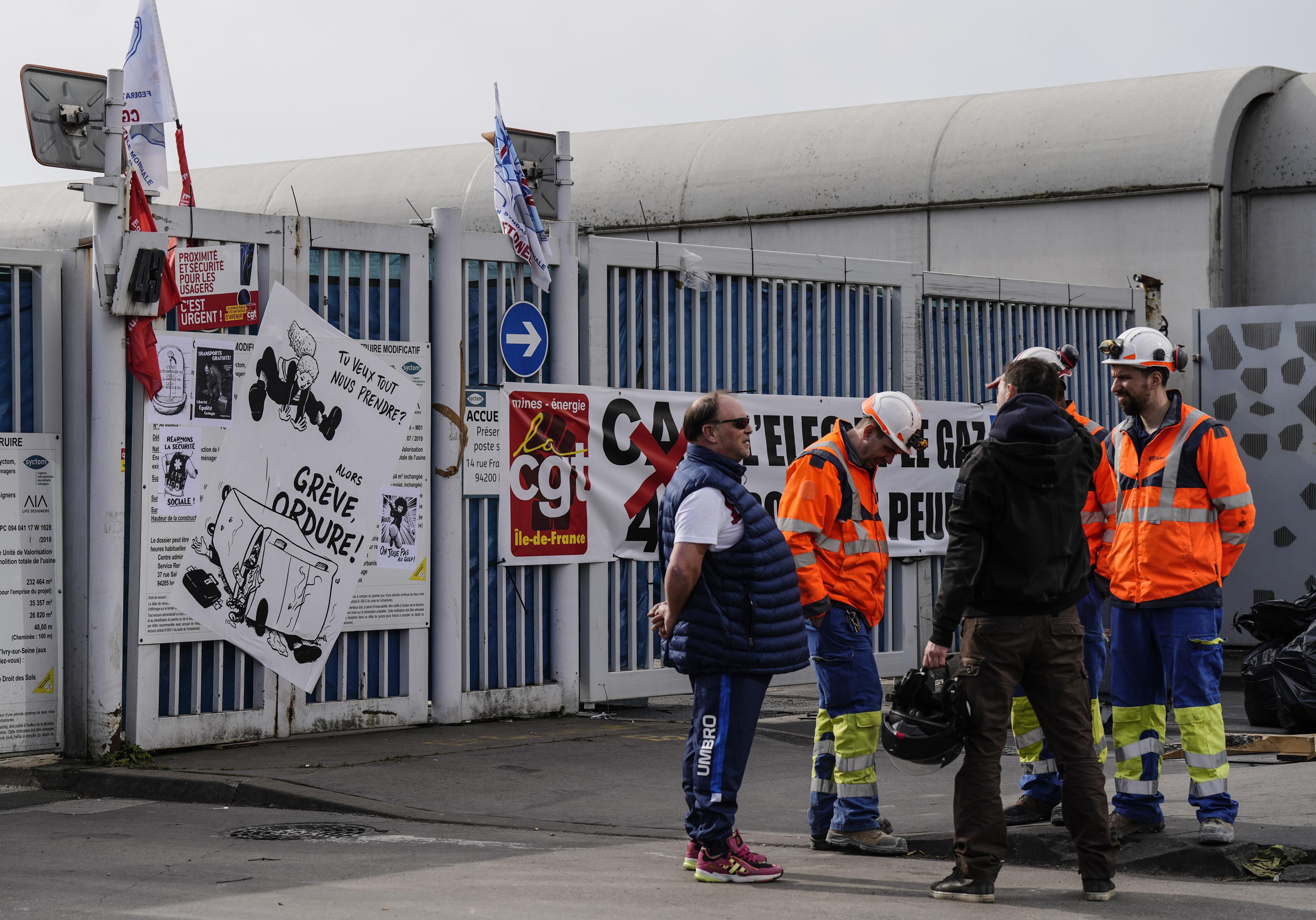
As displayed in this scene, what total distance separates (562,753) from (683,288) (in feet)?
12.7

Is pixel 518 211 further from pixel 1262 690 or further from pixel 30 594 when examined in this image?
pixel 1262 690

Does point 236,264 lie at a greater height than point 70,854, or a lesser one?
greater

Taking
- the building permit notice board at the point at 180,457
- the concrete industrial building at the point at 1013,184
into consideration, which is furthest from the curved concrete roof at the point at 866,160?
the building permit notice board at the point at 180,457

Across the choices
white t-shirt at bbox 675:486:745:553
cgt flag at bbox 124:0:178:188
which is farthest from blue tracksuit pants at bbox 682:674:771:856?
cgt flag at bbox 124:0:178:188

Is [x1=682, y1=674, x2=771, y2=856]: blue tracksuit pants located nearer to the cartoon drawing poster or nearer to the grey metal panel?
the cartoon drawing poster

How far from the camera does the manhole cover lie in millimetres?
7621

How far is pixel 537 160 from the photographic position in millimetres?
11984

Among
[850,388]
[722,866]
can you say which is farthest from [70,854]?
[850,388]

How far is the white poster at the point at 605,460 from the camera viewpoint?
11.2 m

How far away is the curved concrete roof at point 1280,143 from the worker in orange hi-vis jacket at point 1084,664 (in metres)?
8.14

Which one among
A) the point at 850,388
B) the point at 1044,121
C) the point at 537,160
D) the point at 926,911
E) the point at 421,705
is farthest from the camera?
the point at 1044,121

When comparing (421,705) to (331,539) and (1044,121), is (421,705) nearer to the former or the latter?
(331,539)

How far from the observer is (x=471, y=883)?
21.1ft

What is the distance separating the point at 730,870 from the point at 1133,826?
190 centimetres
